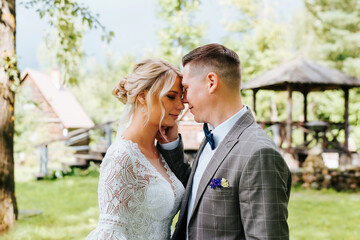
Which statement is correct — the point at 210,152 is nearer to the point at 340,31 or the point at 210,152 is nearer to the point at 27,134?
the point at 27,134

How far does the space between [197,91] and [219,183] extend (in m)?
0.72

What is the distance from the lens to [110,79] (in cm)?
5488

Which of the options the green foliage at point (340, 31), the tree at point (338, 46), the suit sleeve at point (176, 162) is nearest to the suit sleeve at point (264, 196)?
the suit sleeve at point (176, 162)

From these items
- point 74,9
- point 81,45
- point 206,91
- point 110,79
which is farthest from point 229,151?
point 110,79

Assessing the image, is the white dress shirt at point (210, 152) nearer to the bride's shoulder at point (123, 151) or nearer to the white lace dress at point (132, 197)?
the white lace dress at point (132, 197)

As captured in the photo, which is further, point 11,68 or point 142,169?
point 11,68

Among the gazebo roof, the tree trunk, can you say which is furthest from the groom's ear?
the gazebo roof

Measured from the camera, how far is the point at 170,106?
3.22 meters

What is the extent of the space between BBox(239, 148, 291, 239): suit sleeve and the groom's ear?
598 mm

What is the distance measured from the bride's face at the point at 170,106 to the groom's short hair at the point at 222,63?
517mm

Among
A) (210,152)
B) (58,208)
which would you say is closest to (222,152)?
(210,152)

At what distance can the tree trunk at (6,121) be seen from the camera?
7562 millimetres

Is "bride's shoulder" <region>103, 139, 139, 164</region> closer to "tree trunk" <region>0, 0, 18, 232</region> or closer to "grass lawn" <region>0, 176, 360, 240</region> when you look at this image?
"grass lawn" <region>0, 176, 360, 240</region>

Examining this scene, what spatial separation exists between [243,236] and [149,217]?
984 millimetres
